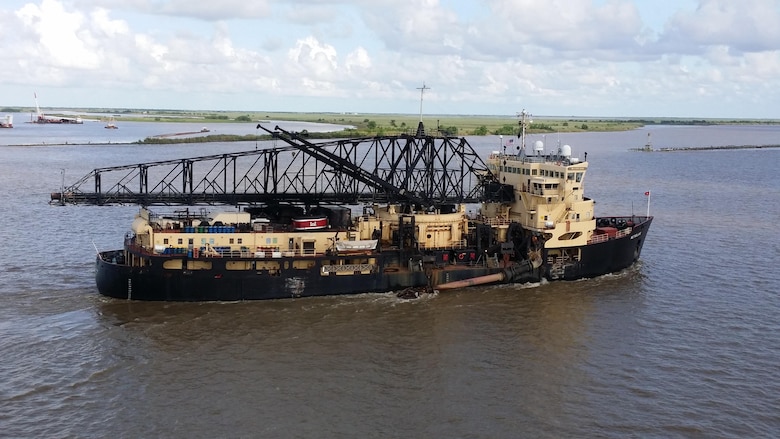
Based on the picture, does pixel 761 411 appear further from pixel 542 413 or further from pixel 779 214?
pixel 779 214

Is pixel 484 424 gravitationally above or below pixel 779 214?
below

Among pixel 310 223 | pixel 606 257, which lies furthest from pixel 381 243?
pixel 606 257

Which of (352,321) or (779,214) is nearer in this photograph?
(352,321)

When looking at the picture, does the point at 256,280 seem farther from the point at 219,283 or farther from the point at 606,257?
the point at 606,257

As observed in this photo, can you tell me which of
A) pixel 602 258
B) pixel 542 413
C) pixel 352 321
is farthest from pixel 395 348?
pixel 602 258

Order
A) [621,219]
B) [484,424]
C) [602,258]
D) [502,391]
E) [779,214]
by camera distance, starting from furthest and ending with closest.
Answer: [779,214]
[621,219]
[602,258]
[502,391]
[484,424]

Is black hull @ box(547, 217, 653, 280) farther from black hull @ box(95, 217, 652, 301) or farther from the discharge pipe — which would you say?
black hull @ box(95, 217, 652, 301)
